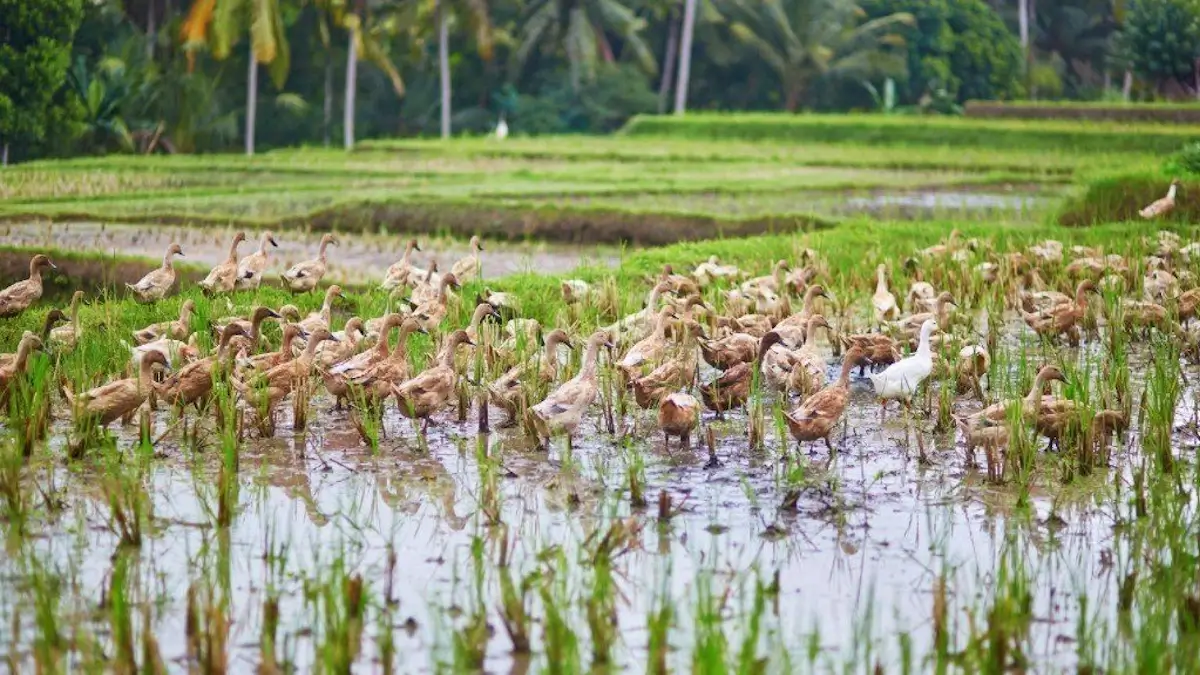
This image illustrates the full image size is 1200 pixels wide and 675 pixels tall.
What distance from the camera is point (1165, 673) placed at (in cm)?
443

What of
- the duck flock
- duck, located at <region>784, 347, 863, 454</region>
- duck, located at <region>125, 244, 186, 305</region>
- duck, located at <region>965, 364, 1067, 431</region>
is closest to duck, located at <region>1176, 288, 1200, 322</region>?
the duck flock

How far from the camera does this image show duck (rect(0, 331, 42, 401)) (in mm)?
7578

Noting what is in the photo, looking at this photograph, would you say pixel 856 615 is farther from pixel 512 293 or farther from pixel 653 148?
pixel 653 148

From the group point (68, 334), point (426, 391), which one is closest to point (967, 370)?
point (426, 391)

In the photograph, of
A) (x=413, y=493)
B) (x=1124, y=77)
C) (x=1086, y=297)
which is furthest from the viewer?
(x=1124, y=77)

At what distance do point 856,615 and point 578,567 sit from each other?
0.93m

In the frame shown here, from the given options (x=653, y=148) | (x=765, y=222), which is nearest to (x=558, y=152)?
(x=653, y=148)

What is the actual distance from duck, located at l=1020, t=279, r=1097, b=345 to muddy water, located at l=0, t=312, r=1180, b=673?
7.45ft

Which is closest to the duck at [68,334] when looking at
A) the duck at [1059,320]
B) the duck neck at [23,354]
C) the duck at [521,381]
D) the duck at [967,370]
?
the duck neck at [23,354]

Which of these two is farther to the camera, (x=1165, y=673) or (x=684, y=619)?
(x=684, y=619)

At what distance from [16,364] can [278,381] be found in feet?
3.65

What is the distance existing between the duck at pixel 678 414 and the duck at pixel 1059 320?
10.5 ft

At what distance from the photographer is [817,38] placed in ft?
133

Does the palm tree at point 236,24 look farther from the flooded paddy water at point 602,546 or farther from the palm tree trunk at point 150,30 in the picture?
the flooded paddy water at point 602,546
